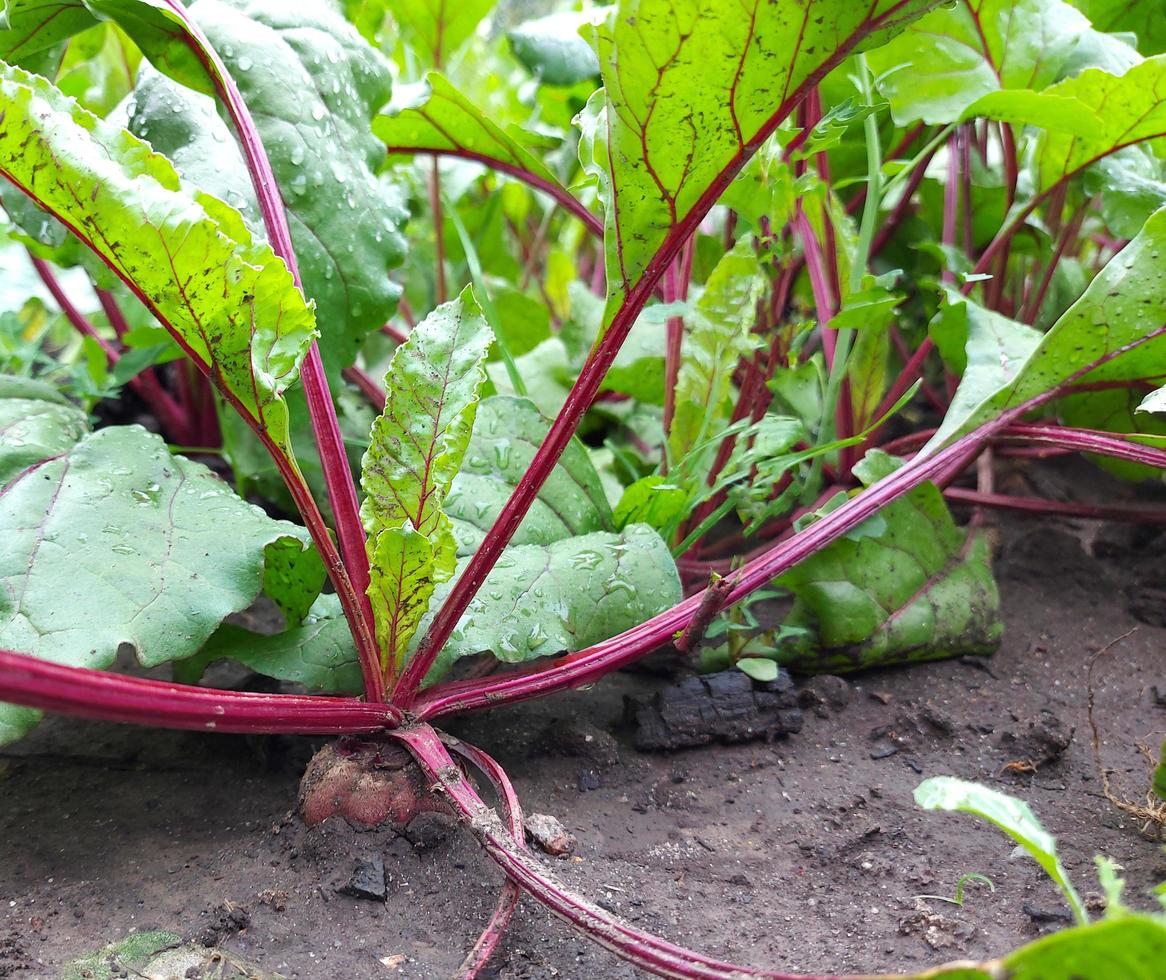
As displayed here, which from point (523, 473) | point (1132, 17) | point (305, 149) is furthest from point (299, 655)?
point (1132, 17)

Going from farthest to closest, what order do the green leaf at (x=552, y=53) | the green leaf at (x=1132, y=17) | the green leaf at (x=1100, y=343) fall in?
the green leaf at (x=552, y=53) → the green leaf at (x=1132, y=17) → the green leaf at (x=1100, y=343)

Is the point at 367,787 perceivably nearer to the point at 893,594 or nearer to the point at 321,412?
the point at 321,412

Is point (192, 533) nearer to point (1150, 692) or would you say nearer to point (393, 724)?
point (393, 724)

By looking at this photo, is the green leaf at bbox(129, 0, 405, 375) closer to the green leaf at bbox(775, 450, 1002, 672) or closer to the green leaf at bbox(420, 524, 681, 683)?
the green leaf at bbox(420, 524, 681, 683)

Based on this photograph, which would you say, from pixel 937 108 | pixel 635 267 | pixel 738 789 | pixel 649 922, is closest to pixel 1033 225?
pixel 937 108

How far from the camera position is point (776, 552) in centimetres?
111

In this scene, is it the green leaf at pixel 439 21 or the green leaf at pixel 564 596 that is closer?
the green leaf at pixel 564 596

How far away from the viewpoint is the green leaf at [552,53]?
5.75ft

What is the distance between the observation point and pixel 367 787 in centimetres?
96

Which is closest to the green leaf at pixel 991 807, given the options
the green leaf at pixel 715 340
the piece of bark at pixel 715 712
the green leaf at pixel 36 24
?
the piece of bark at pixel 715 712

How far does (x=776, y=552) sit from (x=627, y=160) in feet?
1.56

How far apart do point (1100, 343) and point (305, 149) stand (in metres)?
1.04

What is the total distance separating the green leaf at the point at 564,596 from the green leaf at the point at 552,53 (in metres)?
1.02

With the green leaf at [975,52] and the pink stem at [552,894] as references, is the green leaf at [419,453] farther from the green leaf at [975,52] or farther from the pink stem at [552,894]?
the green leaf at [975,52]
